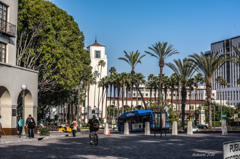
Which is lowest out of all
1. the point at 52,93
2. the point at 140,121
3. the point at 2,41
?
the point at 140,121

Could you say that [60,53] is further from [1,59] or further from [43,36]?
[1,59]

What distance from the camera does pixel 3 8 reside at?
31.1 metres

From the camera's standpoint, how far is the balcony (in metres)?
30.6

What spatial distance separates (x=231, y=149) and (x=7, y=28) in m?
28.4

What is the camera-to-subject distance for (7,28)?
1237 inches

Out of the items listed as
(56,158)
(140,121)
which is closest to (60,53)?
(140,121)

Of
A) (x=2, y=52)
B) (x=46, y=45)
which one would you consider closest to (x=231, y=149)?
(x=2, y=52)

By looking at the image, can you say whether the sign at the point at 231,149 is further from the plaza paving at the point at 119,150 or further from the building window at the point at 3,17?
the building window at the point at 3,17

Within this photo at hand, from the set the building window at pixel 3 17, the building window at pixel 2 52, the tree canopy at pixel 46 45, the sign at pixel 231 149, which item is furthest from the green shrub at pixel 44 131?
the sign at pixel 231 149

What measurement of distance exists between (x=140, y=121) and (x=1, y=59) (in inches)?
867

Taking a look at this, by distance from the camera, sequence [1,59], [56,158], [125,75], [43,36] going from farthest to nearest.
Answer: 1. [125,75]
2. [43,36]
3. [1,59]
4. [56,158]

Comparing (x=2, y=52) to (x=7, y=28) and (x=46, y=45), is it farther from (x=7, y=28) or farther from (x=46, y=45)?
(x=46, y=45)

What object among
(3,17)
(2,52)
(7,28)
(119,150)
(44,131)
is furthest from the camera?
(7,28)

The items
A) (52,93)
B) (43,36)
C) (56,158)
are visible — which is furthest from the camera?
(52,93)
